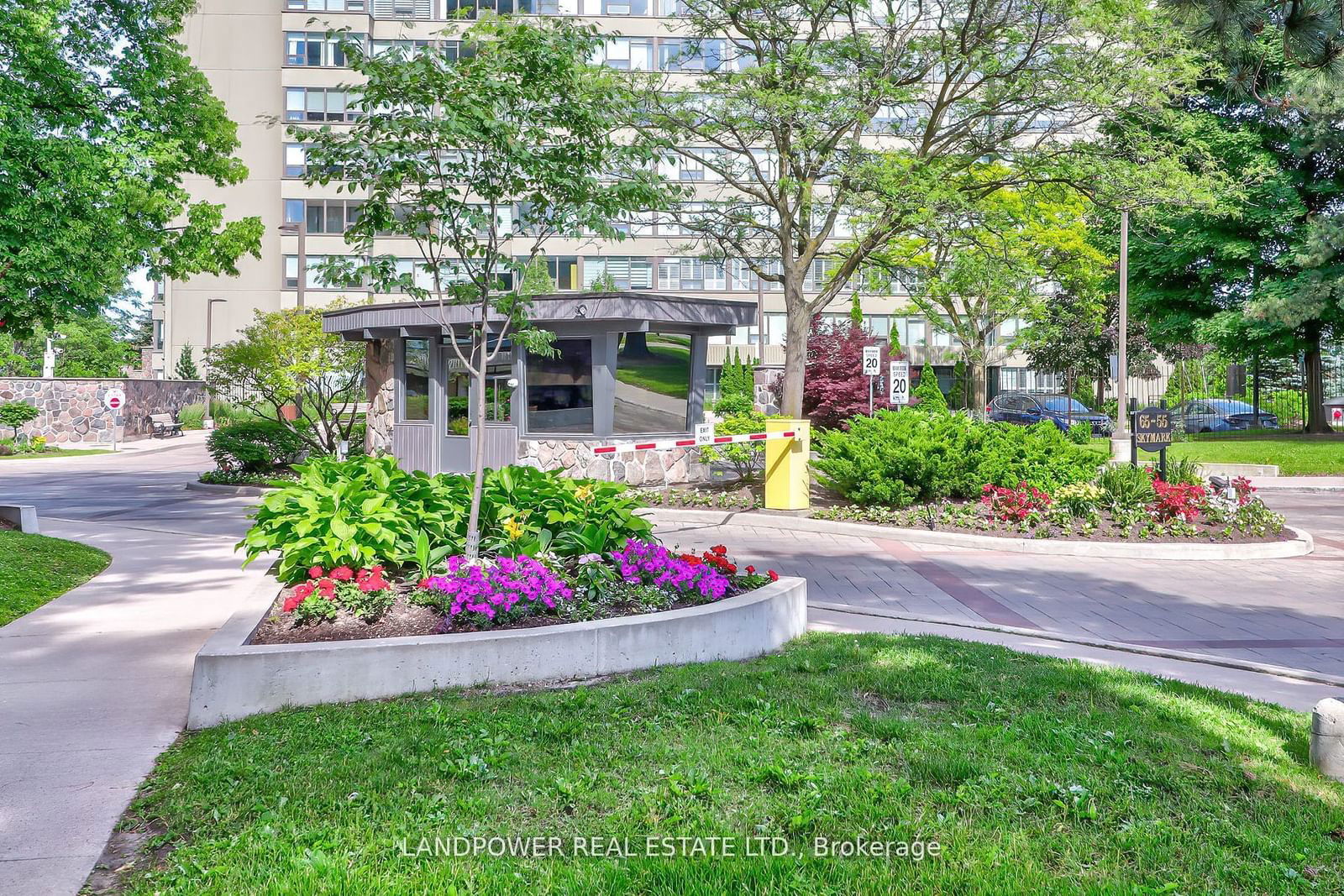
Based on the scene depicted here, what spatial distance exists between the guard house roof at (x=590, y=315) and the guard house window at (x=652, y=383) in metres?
0.32

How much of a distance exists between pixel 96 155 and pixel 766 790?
1290 centimetres

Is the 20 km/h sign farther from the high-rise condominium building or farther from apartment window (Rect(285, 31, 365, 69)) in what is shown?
apartment window (Rect(285, 31, 365, 69))

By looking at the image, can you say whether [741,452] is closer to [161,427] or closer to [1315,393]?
[1315,393]

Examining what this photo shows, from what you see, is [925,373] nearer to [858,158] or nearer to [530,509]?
[858,158]

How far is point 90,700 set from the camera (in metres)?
5.70

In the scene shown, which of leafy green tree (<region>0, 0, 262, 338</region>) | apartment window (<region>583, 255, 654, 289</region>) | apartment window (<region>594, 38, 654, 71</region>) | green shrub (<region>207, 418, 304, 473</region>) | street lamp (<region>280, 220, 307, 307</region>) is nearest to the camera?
leafy green tree (<region>0, 0, 262, 338</region>)

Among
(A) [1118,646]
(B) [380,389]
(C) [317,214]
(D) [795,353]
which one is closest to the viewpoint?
(A) [1118,646]

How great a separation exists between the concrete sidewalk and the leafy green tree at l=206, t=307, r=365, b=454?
34.2 ft

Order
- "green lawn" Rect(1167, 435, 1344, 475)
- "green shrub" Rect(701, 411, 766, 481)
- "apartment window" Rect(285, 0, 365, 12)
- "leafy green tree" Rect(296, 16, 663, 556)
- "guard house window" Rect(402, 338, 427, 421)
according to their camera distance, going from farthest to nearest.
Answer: "apartment window" Rect(285, 0, 365, 12), "green lawn" Rect(1167, 435, 1344, 475), "guard house window" Rect(402, 338, 427, 421), "green shrub" Rect(701, 411, 766, 481), "leafy green tree" Rect(296, 16, 663, 556)

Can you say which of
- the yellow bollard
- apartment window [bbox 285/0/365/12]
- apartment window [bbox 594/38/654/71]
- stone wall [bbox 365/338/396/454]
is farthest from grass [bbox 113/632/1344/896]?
apartment window [bbox 285/0/365/12]

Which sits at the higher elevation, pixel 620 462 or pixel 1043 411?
pixel 1043 411

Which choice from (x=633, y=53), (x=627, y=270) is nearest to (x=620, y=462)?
(x=627, y=270)

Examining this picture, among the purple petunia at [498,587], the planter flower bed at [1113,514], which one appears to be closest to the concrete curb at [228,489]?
the planter flower bed at [1113,514]

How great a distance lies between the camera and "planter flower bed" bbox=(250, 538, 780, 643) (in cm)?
609
